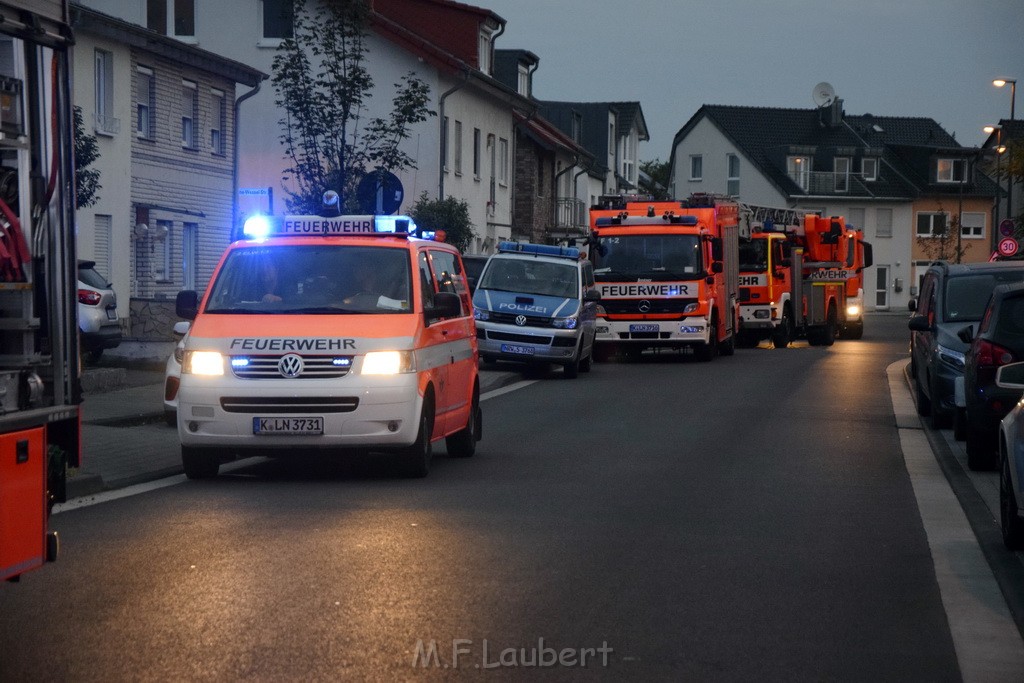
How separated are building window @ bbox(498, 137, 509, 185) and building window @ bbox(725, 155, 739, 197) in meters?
43.5

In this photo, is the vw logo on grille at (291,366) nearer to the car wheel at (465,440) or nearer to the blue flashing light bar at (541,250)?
the car wheel at (465,440)

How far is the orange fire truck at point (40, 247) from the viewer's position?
662 centimetres

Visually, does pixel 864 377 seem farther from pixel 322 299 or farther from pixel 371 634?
pixel 371 634

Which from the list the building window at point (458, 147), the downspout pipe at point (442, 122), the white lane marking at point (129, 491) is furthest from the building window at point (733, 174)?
the white lane marking at point (129, 491)

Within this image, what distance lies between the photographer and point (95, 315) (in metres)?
23.8

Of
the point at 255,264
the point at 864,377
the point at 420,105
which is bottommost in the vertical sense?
the point at 864,377

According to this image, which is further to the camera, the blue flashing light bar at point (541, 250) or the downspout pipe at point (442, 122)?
the downspout pipe at point (442, 122)

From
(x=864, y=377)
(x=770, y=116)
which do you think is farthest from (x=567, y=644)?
(x=770, y=116)

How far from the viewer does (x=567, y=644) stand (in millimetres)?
6746

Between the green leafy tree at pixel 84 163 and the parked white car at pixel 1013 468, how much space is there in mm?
17486

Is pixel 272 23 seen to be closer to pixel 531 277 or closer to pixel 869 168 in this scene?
pixel 531 277

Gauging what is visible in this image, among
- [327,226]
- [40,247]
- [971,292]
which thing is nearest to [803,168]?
[971,292]

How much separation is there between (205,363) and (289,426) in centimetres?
81

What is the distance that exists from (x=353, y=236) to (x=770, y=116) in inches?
3474
